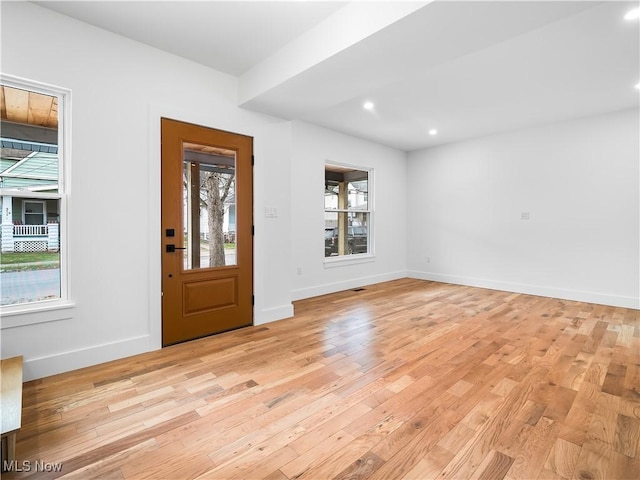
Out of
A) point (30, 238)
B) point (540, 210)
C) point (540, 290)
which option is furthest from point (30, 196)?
point (540, 290)

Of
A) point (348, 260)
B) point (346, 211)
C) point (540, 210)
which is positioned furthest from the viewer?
point (346, 211)

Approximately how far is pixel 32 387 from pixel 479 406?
10.3 ft

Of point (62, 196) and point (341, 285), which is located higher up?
point (62, 196)

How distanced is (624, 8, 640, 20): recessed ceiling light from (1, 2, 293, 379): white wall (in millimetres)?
3652

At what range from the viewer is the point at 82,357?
8.64 ft

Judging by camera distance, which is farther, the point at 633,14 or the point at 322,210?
the point at 322,210

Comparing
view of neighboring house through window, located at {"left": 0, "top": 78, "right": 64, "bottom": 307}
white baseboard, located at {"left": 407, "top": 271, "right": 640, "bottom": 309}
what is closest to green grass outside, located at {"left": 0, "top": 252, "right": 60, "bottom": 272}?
view of neighboring house through window, located at {"left": 0, "top": 78, "right": 64, "bottom": 307}

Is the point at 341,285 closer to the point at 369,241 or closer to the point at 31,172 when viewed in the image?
the point at 369,241

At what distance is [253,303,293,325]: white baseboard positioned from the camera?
150 inches

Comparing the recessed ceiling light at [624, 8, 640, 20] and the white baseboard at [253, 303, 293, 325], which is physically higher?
the recessed ceiling light at [624, 8, 640, 20]

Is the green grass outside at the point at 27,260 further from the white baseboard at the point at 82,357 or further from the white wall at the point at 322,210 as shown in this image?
the white wall at the point at 322,210

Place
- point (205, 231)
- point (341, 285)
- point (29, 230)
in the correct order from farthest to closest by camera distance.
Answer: point (341, 285), point (205, 231), point (29, 230)

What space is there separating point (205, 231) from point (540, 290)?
5.27m

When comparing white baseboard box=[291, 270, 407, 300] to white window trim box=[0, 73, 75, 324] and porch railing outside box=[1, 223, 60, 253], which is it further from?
porch railing outside box=[1, 223, 60, 253]
